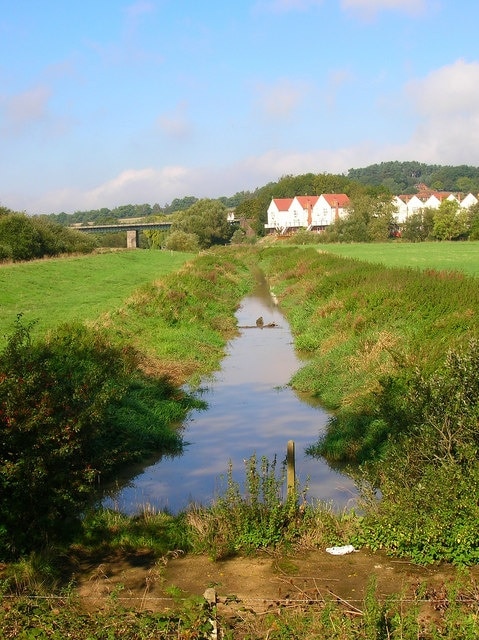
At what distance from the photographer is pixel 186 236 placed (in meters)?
92.9

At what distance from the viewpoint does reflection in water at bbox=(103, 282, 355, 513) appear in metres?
10.4

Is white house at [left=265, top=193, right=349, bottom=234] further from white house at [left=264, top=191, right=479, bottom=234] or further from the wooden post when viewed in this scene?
the wooden post

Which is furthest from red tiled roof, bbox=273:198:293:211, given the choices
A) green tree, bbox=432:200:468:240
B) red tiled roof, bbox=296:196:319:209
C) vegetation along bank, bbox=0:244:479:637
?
vegetation along bank, bbox=0:244:479:637

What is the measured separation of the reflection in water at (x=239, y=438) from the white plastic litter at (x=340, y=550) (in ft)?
2.93

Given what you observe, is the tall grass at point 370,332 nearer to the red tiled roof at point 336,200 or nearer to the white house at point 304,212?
the red tiled roof at point 336,200

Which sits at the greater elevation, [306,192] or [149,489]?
[306,192]

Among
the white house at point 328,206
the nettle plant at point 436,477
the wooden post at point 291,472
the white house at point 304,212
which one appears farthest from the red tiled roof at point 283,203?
the nettle plant at point 436,477

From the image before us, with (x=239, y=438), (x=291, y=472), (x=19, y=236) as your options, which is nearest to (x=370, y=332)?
(x=239, y=438)

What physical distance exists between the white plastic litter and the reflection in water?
894mm

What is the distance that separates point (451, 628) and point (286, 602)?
1.51 meters

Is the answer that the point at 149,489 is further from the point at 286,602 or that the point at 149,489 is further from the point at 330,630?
the point at 330,630

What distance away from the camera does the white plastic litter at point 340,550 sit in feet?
24.9

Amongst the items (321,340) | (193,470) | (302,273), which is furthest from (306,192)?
(193,470)

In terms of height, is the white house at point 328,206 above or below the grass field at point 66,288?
above
